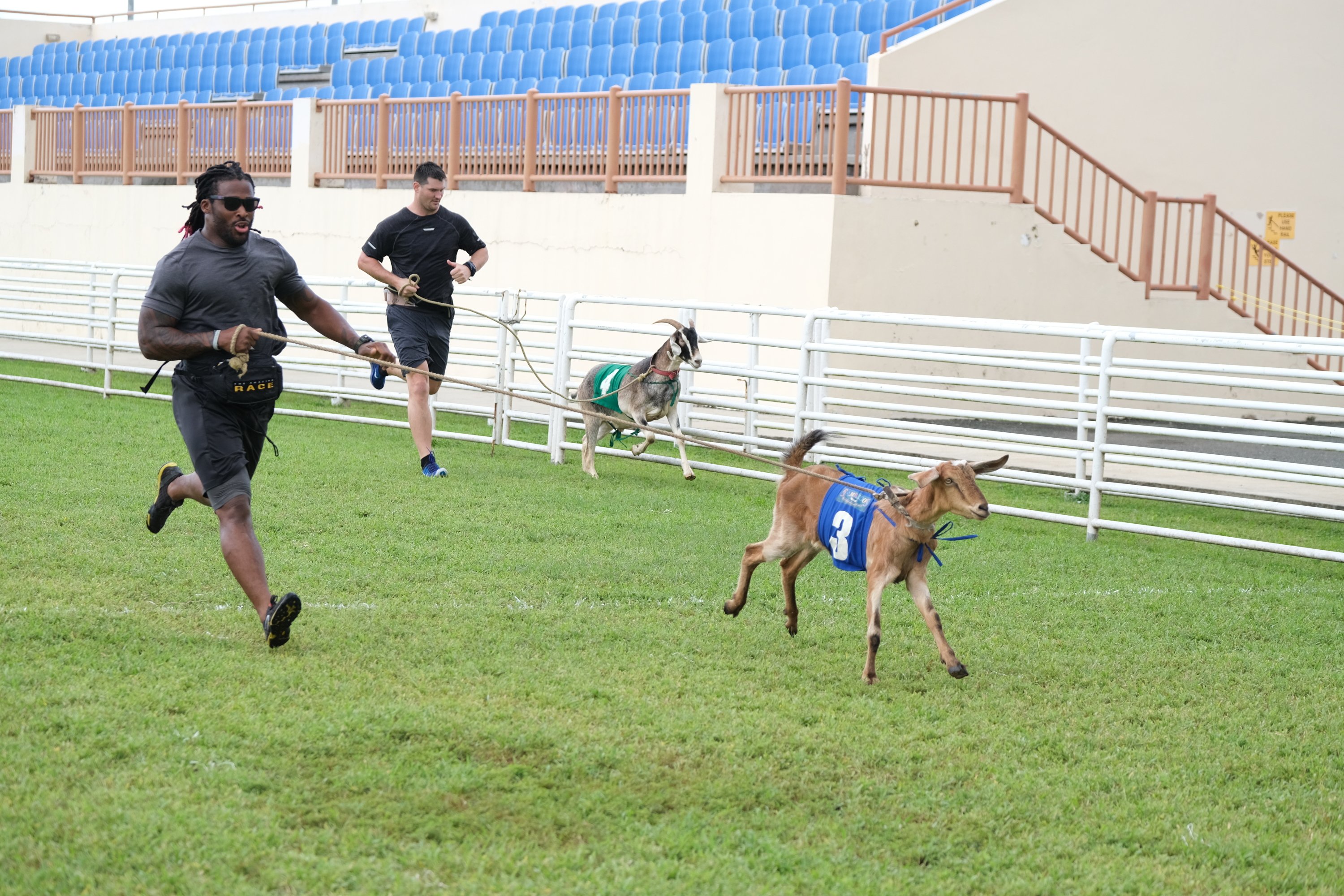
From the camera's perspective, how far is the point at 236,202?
5523 millimetres

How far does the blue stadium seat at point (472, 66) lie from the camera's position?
936 inches

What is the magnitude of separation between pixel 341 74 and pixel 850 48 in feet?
39.1

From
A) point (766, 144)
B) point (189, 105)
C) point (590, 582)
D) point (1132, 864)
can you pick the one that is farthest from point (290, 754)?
point (189, 105)

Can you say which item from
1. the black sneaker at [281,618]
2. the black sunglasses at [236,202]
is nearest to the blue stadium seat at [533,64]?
the black sunglasses at [236,202]

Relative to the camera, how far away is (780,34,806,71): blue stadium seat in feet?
62.3

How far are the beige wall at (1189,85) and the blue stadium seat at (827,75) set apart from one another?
1641mm

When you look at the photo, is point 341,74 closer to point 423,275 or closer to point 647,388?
point 423,275

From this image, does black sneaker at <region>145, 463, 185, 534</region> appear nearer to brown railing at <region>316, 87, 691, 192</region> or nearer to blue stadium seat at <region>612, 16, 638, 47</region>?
brown railing at <region>316, 87, 691, 192</region>

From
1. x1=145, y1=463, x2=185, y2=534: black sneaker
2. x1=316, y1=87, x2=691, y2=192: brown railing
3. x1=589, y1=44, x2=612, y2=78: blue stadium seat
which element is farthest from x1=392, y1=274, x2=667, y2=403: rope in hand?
x1=589, y1=44, x2=612, y2=78: blue stadium seat

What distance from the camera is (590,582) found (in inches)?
279

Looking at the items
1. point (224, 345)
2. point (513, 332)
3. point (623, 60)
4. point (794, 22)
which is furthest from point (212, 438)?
point (623, 60)

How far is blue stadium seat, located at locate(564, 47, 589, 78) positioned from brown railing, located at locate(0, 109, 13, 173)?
428 inches

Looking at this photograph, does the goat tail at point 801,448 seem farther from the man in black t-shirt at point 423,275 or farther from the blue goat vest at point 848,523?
the man in black t-shirt at point 423,275

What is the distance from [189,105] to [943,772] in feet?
67.0
